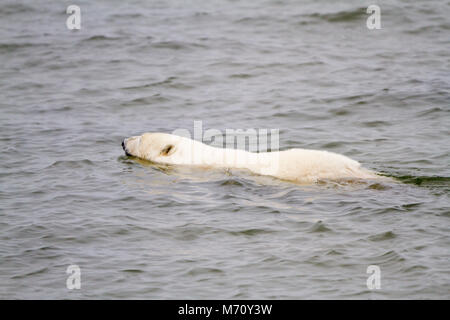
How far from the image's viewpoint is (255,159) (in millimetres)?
9781

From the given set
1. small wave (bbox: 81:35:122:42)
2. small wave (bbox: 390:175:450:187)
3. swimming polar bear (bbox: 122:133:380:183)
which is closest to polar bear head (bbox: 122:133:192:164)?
swimming polar bear (bbox: 122:133:380:183)

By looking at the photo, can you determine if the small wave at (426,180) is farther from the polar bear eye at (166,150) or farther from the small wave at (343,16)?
the small wave at (343,16)

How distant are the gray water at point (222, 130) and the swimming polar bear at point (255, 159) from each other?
0.58 feet

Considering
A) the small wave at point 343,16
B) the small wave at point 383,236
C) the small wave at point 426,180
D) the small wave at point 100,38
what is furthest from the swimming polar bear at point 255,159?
the small wave at point 343,16

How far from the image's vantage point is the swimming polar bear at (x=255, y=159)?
921cm

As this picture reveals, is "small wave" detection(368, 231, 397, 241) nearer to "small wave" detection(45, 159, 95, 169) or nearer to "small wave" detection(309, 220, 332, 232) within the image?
"small wave" detection(309, 220, 332, 232)

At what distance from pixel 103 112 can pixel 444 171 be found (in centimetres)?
657

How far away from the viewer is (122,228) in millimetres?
8289

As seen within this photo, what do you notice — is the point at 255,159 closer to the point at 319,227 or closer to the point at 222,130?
the point at 319,227

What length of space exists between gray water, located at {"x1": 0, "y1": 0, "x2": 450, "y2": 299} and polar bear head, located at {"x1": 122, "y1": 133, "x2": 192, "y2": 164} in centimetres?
19

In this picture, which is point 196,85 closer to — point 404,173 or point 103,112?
point 103,112

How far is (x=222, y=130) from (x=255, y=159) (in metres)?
2.81

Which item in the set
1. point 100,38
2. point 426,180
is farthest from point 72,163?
point 100,38

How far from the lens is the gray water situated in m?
7.10
